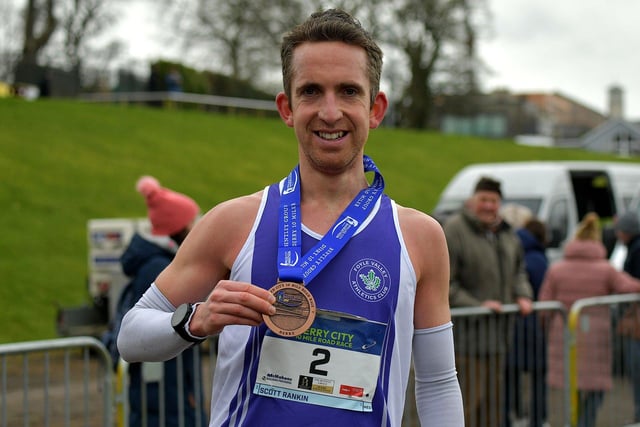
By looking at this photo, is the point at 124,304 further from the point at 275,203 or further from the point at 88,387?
the point at 275,203

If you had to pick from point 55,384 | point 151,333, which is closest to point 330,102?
point 151,333

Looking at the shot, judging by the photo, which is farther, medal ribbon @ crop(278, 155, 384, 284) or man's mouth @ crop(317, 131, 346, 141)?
man's mouth @ crop(317, 131, 346, 141)

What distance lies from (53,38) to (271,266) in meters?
42.3

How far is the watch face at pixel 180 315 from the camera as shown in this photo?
2.26 m

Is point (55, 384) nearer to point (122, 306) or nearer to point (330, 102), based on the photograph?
point (122, 306)

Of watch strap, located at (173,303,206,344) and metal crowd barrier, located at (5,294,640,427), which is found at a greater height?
watch strap, located at (173,303,206,344)

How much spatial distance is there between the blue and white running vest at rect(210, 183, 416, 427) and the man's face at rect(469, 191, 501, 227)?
4.78 meters

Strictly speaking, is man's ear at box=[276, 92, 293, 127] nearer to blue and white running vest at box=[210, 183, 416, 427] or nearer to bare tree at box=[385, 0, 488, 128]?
blue and white running vest at box=[210, 183, 416, 427]

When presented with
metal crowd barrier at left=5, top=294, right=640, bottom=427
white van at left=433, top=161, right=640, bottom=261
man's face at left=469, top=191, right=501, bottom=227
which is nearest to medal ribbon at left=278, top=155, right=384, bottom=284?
metal crowd barrier at left=5, top=294, right=640, bottom=427

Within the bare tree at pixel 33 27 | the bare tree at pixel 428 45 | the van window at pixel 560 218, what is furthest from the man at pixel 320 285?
the bare tree at pixel 428 45

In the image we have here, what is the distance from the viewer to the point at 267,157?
30.2 meters

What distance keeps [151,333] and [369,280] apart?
0.55 meters

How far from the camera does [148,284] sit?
534cm

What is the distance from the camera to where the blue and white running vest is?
2242 mm
